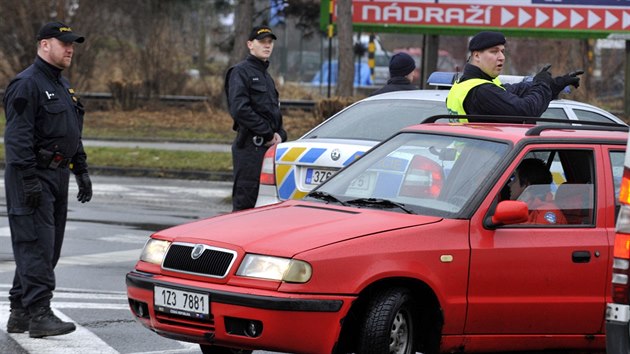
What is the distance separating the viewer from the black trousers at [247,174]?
1101 cm

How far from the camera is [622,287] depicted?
603 cm

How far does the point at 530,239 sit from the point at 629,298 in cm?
116

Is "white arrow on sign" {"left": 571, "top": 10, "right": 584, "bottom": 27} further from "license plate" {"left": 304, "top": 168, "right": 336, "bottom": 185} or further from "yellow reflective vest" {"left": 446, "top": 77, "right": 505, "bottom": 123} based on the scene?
"yellow reflective vest" {"left": 446, "top": 77, "right": 505, "bottom": 123}

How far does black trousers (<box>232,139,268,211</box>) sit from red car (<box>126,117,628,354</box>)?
322cm

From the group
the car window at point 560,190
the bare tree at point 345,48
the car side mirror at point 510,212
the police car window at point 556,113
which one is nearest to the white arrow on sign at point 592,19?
the bare tree at point 345,48

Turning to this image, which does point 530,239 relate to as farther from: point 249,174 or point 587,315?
point 249,174

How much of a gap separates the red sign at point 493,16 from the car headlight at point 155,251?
18.8 m

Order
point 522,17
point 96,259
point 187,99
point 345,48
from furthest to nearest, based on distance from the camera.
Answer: point 187,99 → point 345,48 → point 522,17 → point 96,259

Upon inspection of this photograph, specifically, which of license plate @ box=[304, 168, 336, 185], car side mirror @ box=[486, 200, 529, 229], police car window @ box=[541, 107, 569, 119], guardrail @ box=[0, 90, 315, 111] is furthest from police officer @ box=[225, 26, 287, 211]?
guardrail @ box=[0, 90, 315, 111]

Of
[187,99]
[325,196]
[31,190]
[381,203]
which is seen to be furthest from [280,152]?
[187,99]

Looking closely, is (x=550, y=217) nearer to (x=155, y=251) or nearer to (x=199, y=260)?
(x=199, y=260)

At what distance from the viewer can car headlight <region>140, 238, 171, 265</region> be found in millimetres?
6941

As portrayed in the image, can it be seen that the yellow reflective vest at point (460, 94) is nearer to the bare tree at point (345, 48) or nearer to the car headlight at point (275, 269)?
the car headlight at point (275, 269)

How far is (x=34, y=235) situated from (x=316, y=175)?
2.80m
